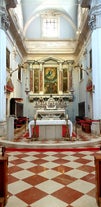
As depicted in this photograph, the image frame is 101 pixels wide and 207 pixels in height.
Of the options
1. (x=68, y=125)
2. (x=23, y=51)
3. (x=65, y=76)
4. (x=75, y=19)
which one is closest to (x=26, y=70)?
(x=23, y=51)

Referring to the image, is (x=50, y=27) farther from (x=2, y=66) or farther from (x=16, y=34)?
(x=2, y=66)

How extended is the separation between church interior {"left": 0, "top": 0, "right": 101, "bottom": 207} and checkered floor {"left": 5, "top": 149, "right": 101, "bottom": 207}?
0.05ft

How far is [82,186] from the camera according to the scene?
3496mm

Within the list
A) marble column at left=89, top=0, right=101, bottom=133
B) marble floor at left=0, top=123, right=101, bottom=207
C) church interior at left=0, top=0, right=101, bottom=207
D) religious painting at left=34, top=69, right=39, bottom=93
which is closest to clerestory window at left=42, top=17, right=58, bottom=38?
church interior at left=0, top=0, right=101, bottom=207

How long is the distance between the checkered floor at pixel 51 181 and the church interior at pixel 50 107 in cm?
1

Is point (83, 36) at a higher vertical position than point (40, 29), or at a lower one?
lower

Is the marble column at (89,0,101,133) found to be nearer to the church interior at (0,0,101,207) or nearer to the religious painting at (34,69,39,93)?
the church interior at (0,0,101,207)

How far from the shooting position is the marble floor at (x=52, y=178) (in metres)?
2.96

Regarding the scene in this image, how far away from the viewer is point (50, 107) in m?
16.3

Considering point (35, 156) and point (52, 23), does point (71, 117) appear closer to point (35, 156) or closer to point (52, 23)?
point (52, 23)

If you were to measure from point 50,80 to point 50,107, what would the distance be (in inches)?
164

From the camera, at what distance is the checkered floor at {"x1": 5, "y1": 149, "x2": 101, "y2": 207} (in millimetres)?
2941

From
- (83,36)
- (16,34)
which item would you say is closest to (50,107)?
(83,36)

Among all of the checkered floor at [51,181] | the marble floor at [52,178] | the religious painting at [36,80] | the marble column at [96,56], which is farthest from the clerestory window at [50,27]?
the checkered floor at [51,181]
